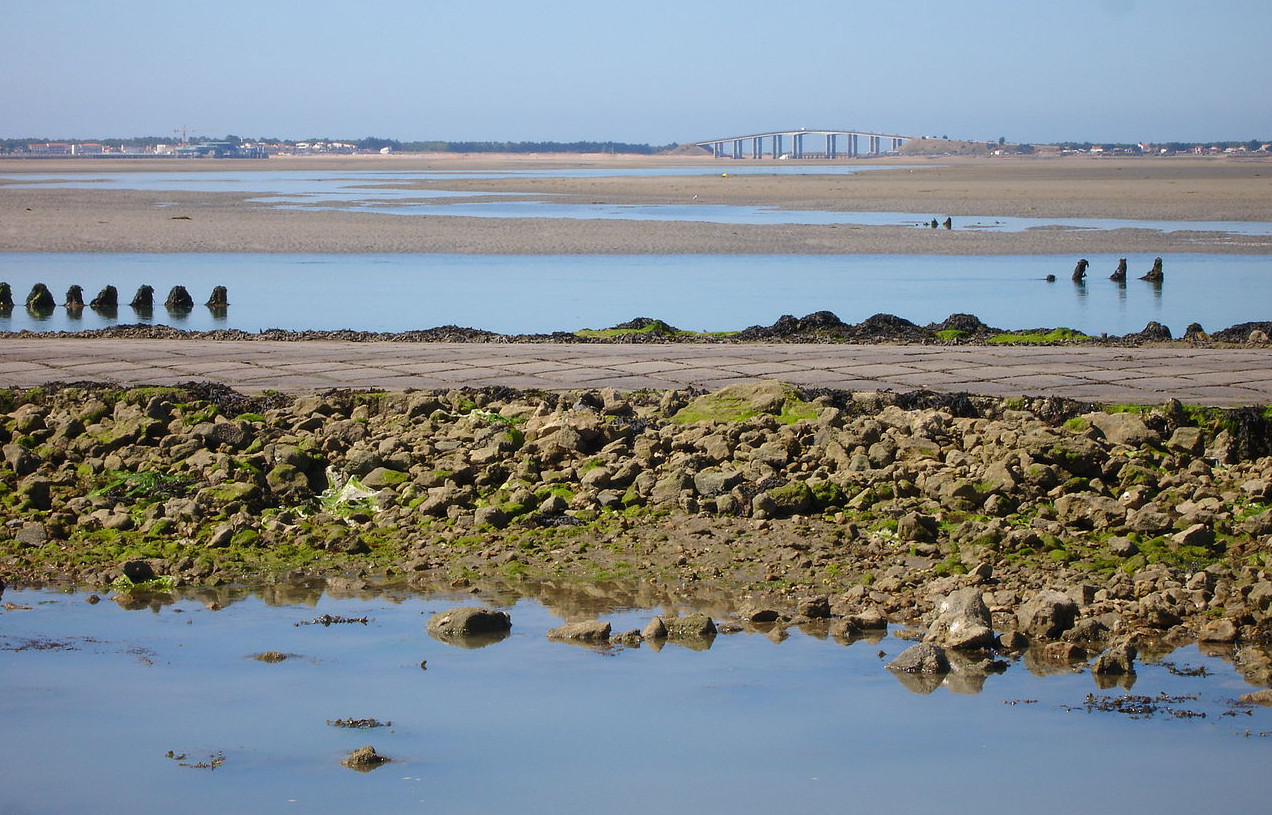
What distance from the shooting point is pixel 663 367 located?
40.9 ft

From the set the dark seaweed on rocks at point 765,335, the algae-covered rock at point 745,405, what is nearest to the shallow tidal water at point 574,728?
the algae-covered rock at point 745,405

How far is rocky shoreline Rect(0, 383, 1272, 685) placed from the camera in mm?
7453

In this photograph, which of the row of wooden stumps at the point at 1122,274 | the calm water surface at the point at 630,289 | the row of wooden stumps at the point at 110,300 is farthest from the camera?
the row of wooden stumps at the point at 1122,274

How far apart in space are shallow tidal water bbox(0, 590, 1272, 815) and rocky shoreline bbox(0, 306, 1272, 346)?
813 centimetres

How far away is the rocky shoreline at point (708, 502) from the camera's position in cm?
745

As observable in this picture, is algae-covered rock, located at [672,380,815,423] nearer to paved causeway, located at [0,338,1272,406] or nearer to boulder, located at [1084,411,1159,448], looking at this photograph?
paved causeway, located at [0,338,1272,406]

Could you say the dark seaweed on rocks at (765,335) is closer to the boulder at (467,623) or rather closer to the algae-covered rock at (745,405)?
the algae-covered rock at (745,405)

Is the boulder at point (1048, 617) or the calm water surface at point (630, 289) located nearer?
the boulder at point (1048, 617)

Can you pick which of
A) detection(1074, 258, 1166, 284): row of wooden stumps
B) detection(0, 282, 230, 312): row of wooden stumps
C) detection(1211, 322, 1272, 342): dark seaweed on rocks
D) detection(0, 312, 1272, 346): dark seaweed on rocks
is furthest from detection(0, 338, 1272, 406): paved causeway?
detection(1074, 258, 1166, 284): row of wooden stumps

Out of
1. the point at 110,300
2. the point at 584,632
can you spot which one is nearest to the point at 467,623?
the point at 584,632

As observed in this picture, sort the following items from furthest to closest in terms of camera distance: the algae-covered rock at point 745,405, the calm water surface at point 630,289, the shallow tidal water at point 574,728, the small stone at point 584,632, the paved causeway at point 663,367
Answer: the calm water surface at point 630,289 → the paved causeway at point 663,367 → the algae-covered rock at point 745,405 → the small stone at point 584,632 → the shallow tidal water at point 574,728

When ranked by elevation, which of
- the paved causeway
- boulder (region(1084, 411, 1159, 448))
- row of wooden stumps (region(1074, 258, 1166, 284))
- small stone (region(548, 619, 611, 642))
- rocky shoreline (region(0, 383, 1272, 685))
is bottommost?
small stone (region(548, 619, 611, 642))

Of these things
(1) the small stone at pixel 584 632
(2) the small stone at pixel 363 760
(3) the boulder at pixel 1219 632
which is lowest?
(2) the small stone at pixel 363 760

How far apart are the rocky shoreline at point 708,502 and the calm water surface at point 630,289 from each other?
8477mm
